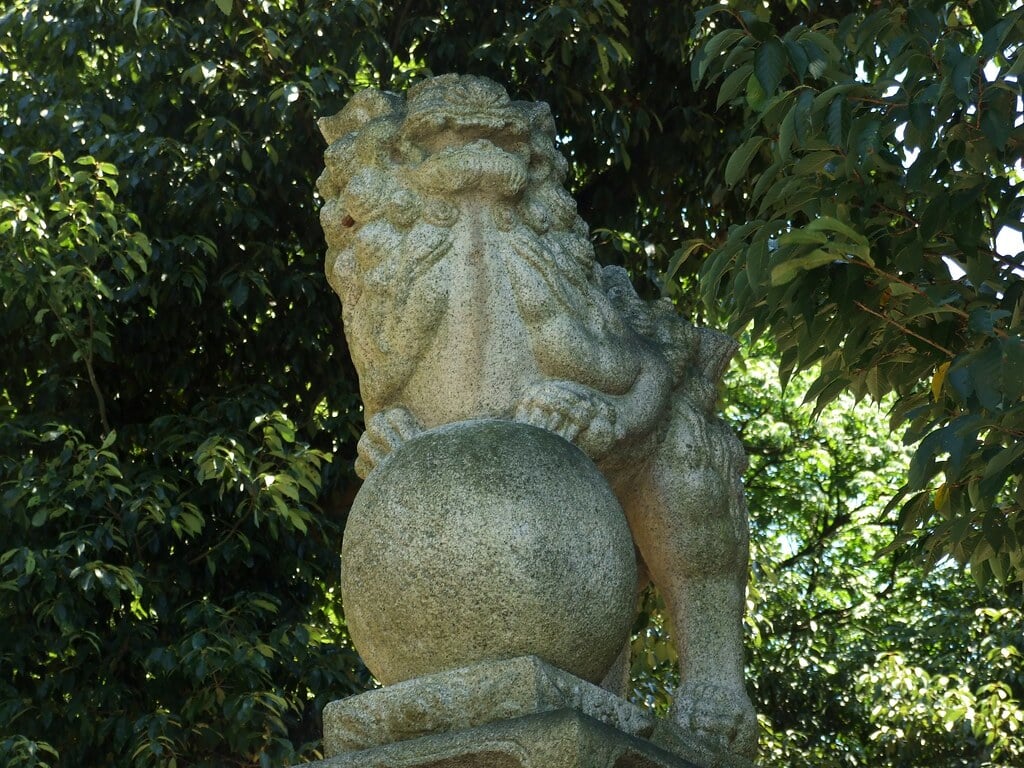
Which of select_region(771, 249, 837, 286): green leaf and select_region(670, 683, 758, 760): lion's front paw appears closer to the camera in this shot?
select_region(670, 683, 758, 760): lion's front paw

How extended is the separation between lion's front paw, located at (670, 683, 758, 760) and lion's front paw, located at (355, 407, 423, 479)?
959 millimetres

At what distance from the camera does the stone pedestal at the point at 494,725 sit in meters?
3.03

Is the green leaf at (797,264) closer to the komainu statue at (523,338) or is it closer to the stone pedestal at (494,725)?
the komainu statue at (523,338)

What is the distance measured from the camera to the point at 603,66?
7688 mm

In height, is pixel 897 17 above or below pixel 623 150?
below

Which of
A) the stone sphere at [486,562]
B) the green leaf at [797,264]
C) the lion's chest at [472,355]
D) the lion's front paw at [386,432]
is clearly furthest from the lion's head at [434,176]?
the stone sphere at [486,562]

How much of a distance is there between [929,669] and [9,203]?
720cm

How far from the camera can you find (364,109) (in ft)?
13.9

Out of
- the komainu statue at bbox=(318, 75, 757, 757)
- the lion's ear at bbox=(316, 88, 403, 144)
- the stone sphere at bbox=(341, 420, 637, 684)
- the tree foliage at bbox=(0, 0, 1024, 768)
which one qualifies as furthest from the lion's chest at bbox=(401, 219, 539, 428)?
the tree foliage at bbox=(0, 0, 1024, 768)

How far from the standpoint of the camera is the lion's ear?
13.9 feet

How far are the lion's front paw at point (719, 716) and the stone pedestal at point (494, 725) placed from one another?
493 millimetres

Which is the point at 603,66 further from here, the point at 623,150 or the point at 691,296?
the point at 691,296

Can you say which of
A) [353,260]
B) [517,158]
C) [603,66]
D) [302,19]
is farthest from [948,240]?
[302,19]

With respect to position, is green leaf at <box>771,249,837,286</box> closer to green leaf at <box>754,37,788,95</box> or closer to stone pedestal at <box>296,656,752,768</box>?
green leaf at <box>754,37,788,95</box>
